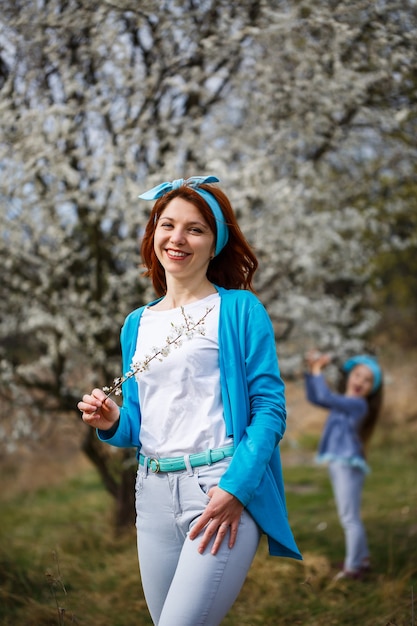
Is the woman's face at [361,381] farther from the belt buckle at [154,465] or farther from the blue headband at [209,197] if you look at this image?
Result: the belt buckle at [154,465]

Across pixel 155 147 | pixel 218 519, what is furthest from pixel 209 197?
pixel 155 147

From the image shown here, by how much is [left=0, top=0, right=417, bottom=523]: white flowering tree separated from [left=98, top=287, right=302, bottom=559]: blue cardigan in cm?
223

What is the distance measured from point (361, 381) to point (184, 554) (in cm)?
321

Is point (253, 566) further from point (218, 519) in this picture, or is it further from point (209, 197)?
point (209, 197)

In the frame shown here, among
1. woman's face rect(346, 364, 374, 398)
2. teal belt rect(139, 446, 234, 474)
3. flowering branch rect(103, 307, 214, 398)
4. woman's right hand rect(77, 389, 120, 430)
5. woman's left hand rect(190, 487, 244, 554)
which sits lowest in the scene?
woman's face rect(346, 364, 374, 398)

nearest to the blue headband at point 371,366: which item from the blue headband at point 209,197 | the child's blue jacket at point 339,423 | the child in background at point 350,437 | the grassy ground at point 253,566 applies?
the child in background at point 350,437

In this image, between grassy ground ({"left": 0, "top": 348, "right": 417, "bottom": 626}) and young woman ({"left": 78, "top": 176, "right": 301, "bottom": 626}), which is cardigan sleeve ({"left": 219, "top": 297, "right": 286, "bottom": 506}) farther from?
grassy ground ({"left": 0, "top": 348, "right": 417, "bottom": 626})

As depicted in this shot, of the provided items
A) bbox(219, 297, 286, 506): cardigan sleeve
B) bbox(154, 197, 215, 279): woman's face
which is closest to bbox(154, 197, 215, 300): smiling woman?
bbox(154, 197, 215, 279): woman's face

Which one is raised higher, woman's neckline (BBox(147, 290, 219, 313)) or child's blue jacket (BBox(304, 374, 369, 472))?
woman's neckline (BBox(147, 290, 219, 313))

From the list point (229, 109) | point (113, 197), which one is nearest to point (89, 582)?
point (113, 197)

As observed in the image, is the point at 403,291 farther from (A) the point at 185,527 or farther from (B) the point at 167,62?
(A) the point at 185,527

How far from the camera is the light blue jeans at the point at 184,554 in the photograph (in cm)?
186

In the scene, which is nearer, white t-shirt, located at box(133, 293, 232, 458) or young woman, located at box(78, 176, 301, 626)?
young woman, located at box(78, 176, 301, 626)

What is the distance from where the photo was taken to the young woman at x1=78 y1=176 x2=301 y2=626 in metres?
1.89
